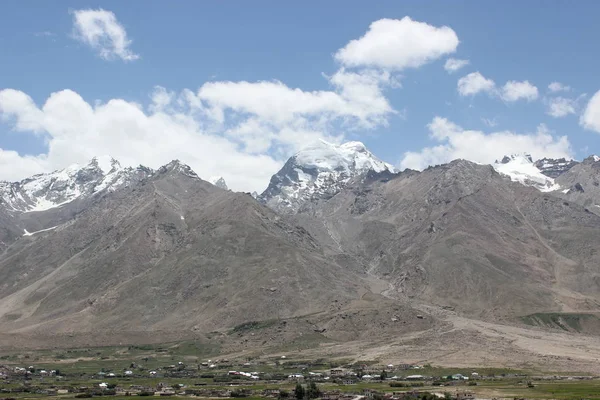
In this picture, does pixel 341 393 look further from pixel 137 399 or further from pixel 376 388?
pixel 137 399

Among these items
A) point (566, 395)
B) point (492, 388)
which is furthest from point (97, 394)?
point (566, 395)

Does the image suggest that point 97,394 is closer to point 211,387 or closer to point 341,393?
point 211,387

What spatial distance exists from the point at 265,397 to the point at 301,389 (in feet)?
26.5

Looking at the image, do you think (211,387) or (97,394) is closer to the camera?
(97,394)

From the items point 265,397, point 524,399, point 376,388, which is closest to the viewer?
point 524,399

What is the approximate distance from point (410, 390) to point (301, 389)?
26376 millimetres

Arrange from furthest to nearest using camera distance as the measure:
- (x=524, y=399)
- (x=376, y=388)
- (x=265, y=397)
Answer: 1. (x=376, y=388)
2. (x=265, y=397)
3. (x=524, y=399)

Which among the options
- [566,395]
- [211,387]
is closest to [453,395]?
[566,395]

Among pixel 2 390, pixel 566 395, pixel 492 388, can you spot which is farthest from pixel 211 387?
pixel 566 395

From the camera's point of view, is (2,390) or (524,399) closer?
(524,399)

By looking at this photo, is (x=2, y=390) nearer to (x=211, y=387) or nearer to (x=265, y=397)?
(x=211, y=387)

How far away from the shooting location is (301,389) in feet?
555

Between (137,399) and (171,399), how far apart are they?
7139mm

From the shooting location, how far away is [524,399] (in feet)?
525
